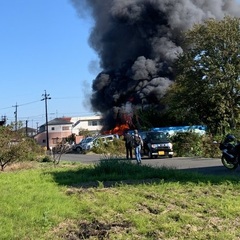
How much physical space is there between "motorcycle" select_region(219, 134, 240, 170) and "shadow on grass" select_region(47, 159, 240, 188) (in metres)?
2.43

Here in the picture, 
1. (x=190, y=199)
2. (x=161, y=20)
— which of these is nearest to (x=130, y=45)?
(x=161, y=20)

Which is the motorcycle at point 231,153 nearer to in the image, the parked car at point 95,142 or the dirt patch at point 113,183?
the dirt patch at point 113,183

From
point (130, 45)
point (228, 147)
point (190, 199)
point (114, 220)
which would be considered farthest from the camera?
point (130, 45)

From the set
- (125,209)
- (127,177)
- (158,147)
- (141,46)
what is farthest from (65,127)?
(125,209)

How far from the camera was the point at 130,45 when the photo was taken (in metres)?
69.4

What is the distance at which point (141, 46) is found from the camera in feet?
223

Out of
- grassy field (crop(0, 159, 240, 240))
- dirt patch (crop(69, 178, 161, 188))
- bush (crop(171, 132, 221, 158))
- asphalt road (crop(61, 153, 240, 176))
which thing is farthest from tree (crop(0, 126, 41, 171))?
bush (crop(171, 132, 221, 158))

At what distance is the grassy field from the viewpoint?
628cm

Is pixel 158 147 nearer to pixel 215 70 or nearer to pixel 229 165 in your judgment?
pixel 215 70

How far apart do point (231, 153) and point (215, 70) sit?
1983cm

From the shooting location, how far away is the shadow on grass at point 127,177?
1187 cm

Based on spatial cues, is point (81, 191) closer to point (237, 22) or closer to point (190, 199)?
point (190, 199)

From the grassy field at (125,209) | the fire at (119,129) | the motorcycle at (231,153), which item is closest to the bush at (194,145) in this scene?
the motorcycle at (231,153)

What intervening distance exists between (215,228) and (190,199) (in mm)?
2309
